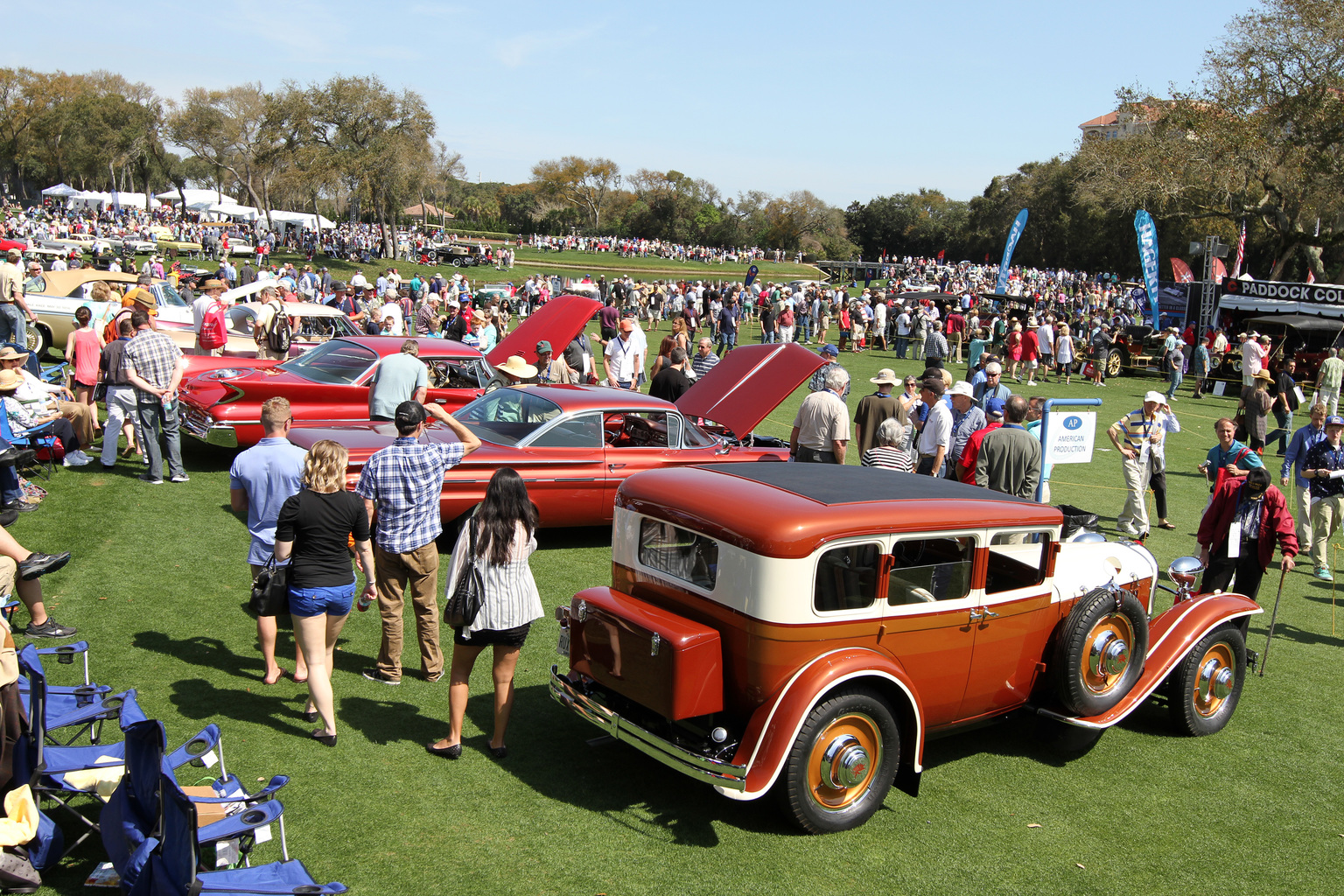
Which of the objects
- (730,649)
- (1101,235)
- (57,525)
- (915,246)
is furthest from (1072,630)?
(915,246)

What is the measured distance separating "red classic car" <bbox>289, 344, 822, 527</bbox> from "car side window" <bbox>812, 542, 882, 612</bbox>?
3.78m

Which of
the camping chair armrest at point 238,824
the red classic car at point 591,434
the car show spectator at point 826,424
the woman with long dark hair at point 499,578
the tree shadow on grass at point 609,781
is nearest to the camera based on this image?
the camping chair armrest at point 238,824

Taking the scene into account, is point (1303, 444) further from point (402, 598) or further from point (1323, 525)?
point (402, 598)

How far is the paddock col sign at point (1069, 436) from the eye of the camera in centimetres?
975

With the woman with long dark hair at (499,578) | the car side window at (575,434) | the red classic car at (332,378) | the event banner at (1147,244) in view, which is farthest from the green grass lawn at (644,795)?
the event banner at (1147,244)

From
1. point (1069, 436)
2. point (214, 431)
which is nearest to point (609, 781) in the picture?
point (1069, 436)

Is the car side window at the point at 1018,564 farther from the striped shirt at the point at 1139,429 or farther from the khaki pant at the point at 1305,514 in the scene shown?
the khaki pant at the point at 1305,514

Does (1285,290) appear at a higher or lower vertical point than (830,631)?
higher

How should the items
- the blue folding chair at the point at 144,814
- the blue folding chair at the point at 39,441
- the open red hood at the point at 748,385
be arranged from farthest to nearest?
the open red hood at the point at 748,385, the blue folding chair at the point at 39,441, the blue folding chair at the point at 144,814

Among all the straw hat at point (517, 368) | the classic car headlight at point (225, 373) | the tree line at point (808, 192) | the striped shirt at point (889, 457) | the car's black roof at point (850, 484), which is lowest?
the striped shirt at point (889, 457)

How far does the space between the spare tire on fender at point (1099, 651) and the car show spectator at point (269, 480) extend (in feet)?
15.0

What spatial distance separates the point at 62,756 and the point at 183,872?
59.6 inches

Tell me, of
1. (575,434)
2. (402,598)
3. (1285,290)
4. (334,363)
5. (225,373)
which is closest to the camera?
(402,598)

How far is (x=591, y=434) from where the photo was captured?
9.04 metres
